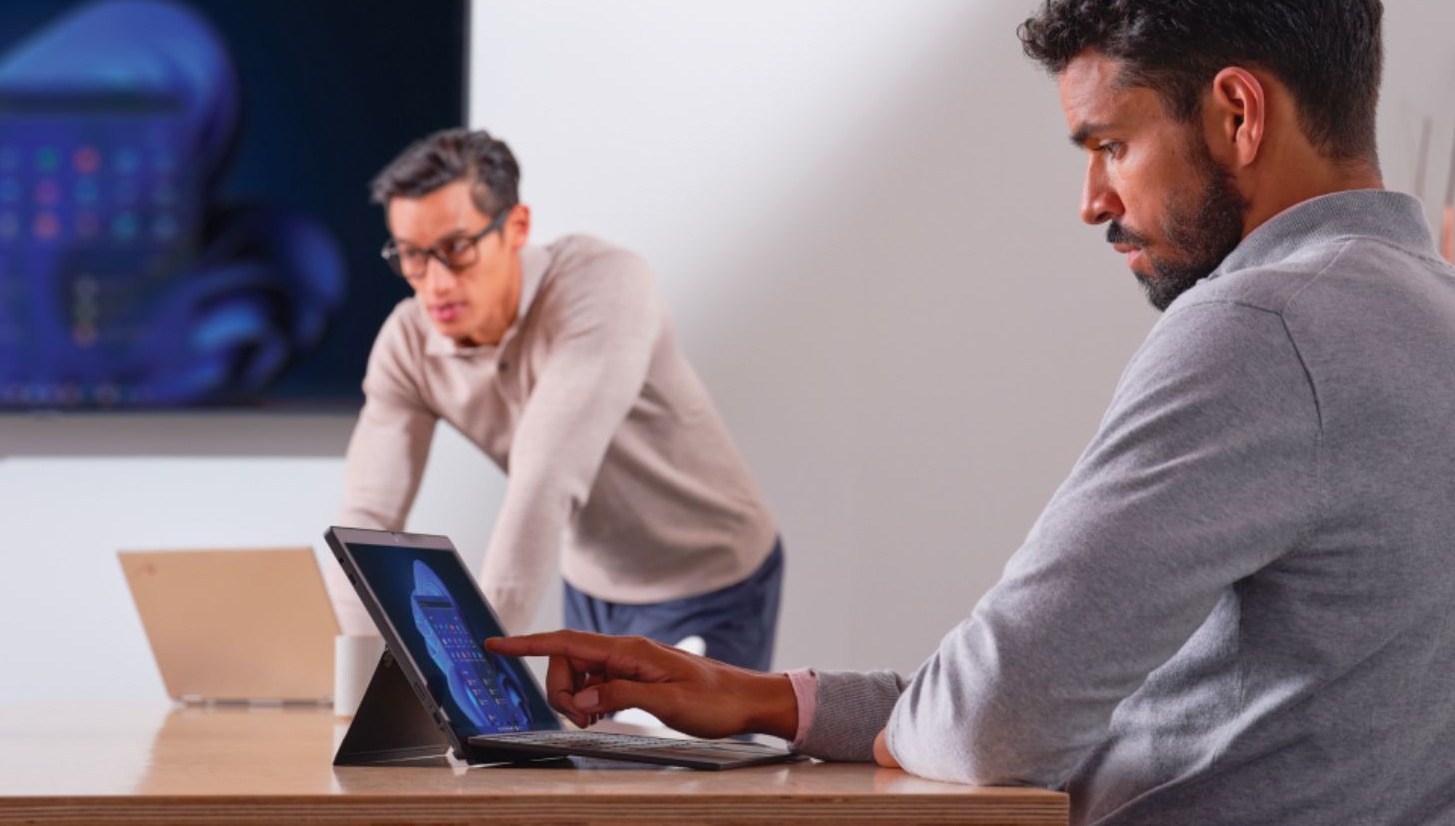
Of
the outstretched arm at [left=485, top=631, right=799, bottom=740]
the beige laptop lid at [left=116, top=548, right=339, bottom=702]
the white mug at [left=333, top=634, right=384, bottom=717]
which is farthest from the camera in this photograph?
the beige laptop lid at [left=116, top=548, right=339, bottom=702]

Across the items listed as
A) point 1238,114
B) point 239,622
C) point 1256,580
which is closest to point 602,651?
point 1256,580

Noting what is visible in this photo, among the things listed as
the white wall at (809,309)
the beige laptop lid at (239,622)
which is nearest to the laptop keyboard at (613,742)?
the beige laptop lid at (239,622)

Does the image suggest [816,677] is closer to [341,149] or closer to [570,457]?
[570,457]

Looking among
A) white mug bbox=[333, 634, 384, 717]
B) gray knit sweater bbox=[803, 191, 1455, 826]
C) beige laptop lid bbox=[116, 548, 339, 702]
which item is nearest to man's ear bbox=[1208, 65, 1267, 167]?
gray knit sweater bbox=[803, 191, 1455, 826]

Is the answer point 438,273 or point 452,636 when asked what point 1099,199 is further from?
point 438,273

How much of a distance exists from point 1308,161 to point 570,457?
4.35 ft

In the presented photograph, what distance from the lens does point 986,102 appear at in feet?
11.0

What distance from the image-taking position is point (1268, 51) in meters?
1.05

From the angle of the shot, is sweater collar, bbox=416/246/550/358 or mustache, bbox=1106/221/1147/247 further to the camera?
sweater collar, bbox=416/246/550/358

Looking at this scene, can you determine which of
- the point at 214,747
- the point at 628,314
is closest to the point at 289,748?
the point at 214,747

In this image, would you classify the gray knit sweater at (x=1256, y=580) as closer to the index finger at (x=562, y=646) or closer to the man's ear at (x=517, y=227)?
the index finger at (x=562, y=646)

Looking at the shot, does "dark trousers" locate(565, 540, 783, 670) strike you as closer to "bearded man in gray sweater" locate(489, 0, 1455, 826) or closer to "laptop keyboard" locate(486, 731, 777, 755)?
"laptop keyboard" locate(486, 731, 777, 755)

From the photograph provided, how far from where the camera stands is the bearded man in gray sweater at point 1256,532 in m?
0.88

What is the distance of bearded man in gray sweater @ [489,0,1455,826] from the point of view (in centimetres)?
88
